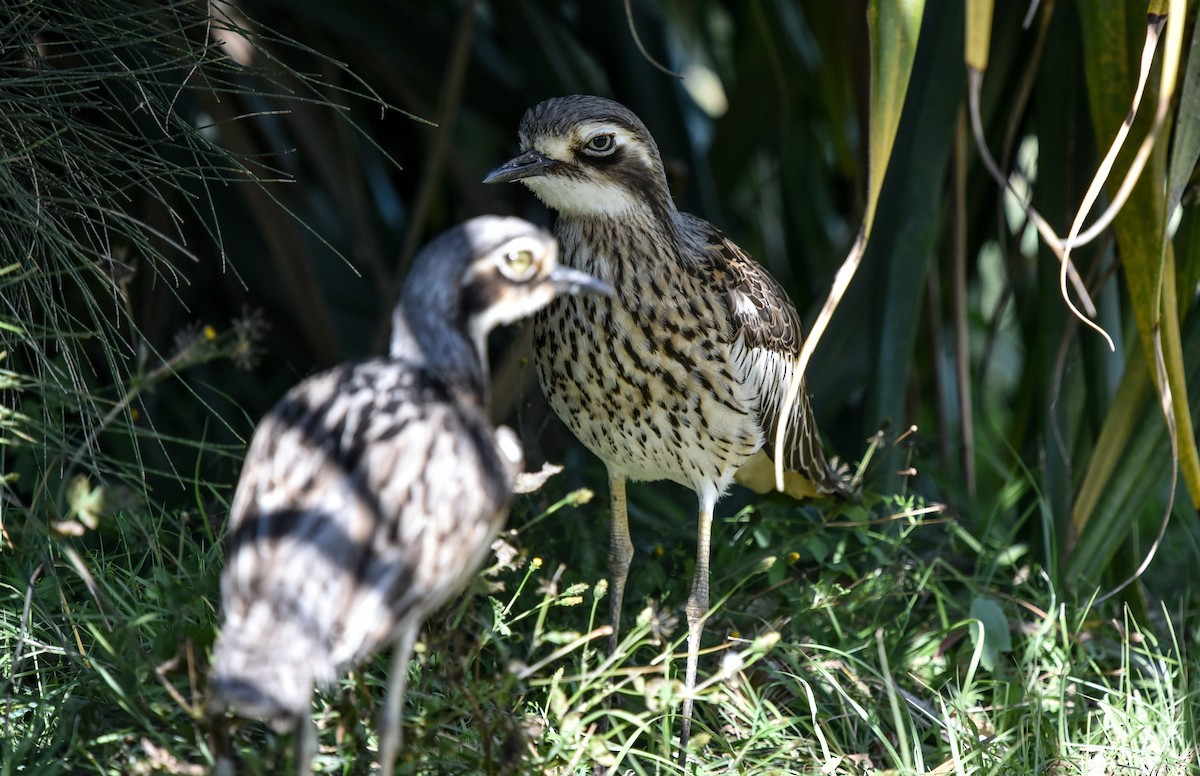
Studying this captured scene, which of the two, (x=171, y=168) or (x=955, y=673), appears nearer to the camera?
(x=171, y=168)

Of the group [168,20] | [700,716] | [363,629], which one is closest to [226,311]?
[168,20]

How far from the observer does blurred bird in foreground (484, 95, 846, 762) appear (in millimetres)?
2562

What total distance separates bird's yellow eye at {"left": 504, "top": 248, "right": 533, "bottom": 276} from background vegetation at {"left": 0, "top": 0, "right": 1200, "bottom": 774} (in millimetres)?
527

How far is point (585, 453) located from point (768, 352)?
1514 mm

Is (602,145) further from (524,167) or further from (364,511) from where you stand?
(364,511)

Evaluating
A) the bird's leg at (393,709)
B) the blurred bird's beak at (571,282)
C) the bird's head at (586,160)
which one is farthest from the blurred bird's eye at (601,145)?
the bird's leg at (393,709)

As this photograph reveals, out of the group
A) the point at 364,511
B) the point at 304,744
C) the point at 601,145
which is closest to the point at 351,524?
the point at 364,511

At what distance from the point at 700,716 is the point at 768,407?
695 millimetres

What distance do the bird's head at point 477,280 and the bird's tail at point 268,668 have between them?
0.47 m

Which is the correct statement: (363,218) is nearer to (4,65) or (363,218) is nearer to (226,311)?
(226,311)

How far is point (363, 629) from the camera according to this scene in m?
1.63

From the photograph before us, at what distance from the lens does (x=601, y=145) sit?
2574 mm

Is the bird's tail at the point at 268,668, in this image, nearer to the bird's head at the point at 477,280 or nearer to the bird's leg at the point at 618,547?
the bird's head at the point at 477,280

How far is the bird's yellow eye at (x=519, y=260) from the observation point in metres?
1.90
